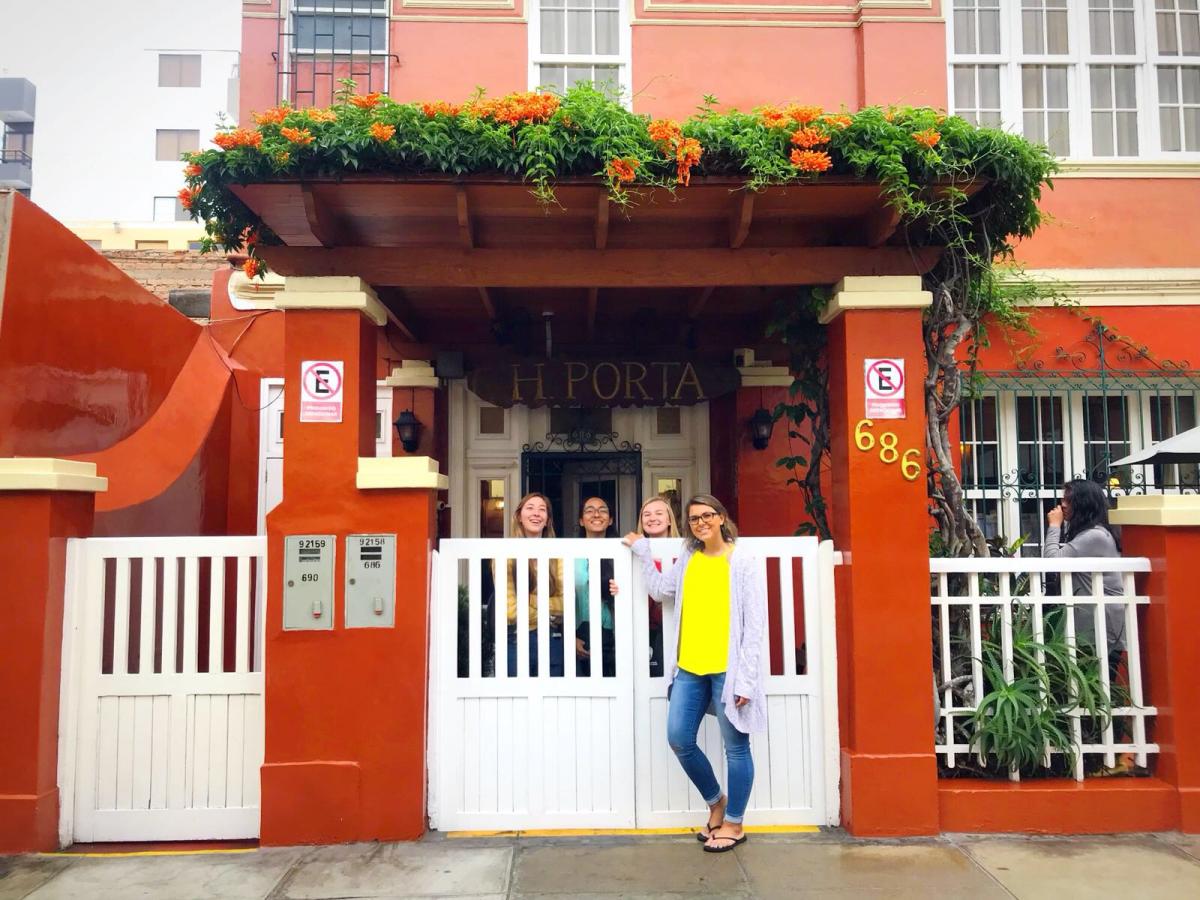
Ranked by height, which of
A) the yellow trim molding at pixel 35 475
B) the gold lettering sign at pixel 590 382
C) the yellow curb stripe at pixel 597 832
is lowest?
the yellow curb stripe at pixel 597 832

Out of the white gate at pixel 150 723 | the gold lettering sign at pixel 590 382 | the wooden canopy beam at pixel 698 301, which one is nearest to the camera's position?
the white gate at pixel 150 723

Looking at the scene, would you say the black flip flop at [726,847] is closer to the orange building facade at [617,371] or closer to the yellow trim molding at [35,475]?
the orange building facade at [617,371]

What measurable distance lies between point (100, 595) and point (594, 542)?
2.68 meters

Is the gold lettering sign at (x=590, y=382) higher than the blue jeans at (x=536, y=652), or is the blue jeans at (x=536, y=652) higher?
the gold lettering sign at (x=590, y=382)

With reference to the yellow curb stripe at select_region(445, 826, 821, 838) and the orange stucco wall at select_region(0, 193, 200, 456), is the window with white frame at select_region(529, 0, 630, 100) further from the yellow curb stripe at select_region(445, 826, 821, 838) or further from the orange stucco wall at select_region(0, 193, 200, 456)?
the yellow curb stripe at select_region(445, 826, 821, 838)

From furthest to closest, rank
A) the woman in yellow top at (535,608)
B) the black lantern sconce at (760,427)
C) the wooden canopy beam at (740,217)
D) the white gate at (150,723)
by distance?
the black lantern sconce at (760,427) → the woman in yellow top at (535,608) → the white gate at (150,723) → the wooden canopy beam at (740,217)

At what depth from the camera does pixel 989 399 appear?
8195 millimetres

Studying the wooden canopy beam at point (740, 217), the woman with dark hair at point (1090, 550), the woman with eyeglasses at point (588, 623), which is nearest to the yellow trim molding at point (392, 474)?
the woman with eyeglasses at point (588, 623)

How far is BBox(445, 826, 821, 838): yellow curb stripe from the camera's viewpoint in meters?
4.83

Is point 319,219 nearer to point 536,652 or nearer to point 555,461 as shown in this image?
point 536,652

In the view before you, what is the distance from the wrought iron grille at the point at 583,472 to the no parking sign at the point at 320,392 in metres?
3.19

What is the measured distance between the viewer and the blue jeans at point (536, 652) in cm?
506

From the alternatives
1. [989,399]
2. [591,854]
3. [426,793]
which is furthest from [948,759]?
[989,399]

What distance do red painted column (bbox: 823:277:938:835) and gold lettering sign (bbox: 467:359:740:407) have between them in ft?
6.47
